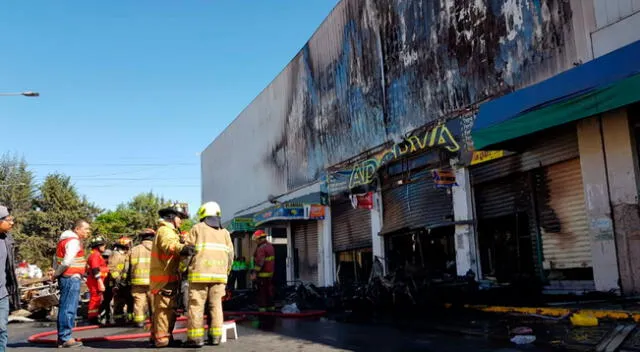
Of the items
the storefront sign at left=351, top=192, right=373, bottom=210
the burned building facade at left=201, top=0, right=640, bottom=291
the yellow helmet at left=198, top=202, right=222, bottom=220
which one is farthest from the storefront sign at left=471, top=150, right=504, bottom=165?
the yellow helmet at left=198, top=202, right=222, bottom=220

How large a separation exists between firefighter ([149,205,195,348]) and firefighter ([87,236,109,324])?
4.18m

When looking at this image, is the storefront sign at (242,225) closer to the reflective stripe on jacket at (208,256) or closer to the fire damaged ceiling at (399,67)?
the fire damaged ceiling at (399,67)

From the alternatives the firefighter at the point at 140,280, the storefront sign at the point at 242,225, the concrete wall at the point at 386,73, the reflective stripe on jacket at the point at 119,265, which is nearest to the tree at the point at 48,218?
the concrete wall at the point at 386,73

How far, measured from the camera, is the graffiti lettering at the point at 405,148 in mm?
11984

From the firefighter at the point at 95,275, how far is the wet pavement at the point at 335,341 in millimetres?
1800

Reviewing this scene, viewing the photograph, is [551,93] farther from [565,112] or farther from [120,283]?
[120,283]

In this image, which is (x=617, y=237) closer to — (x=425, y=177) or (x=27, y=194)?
(x=425, y=177)

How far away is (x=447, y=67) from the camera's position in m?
12.4

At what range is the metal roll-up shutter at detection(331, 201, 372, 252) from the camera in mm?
15898

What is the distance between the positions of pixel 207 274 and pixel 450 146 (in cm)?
759

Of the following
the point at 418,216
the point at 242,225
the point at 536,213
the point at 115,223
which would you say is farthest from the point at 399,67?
the point at 115,223

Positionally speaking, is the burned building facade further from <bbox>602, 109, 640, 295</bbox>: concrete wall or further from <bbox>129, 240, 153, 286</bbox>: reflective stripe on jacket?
<bbox>129, 240, 153, 286</bbox>: reflective stripe on jacket

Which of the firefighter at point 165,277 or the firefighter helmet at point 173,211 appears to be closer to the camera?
the firefighter at point 165,277

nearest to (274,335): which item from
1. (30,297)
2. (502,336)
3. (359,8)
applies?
(502,336)
